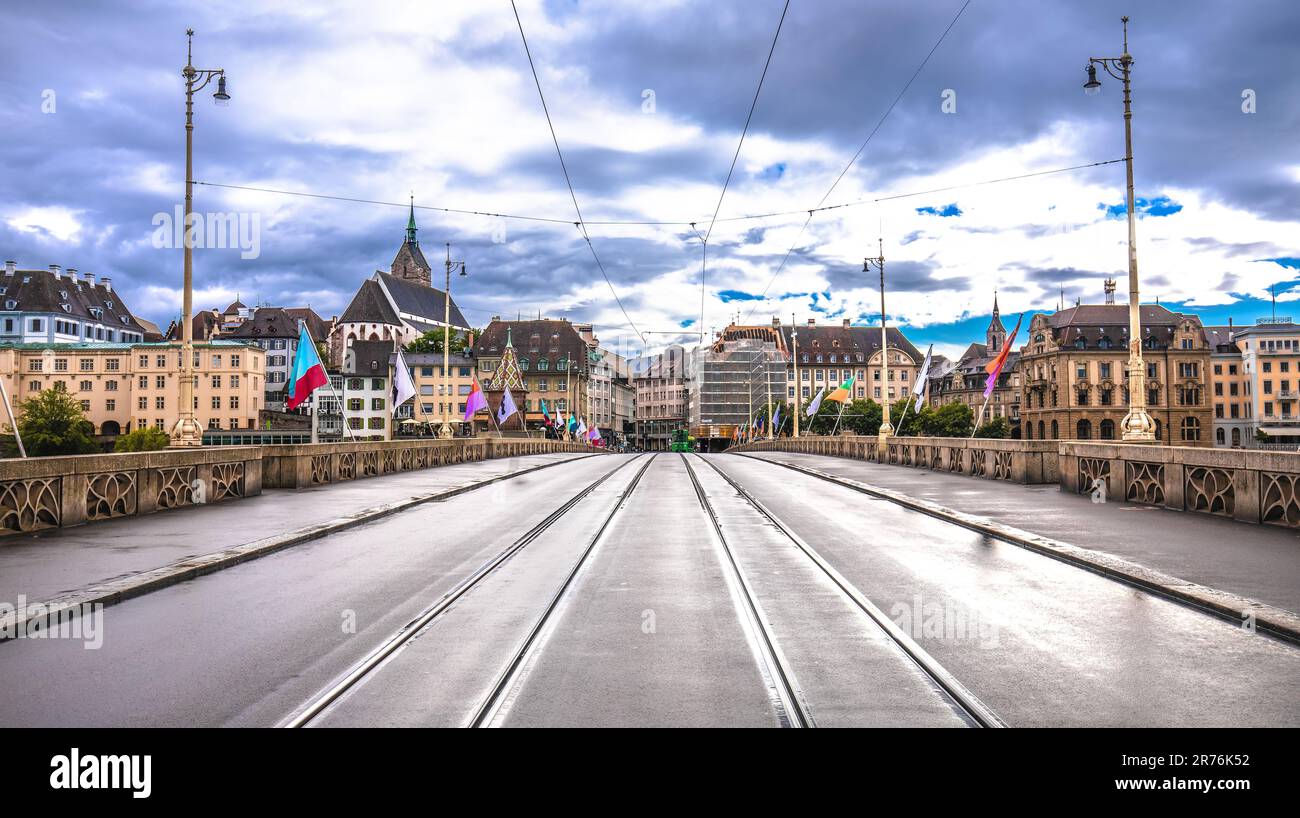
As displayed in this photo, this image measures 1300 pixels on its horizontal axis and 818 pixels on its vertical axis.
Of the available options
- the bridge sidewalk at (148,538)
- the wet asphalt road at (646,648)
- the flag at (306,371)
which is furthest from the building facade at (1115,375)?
the wet asphalt road at (646,648)

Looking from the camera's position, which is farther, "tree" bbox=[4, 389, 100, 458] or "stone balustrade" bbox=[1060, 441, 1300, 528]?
"tree" bbox=[4, 389, 100, 458]

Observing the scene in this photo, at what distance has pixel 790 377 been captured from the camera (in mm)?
162125

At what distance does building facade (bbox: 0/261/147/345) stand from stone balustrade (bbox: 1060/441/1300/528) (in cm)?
12129

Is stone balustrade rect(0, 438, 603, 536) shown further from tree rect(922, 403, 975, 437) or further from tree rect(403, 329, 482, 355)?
tree rect(403, 329, 482, 355)

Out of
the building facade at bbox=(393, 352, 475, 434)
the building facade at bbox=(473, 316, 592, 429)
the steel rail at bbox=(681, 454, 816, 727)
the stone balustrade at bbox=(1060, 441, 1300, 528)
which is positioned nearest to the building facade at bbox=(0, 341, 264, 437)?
the building facade at bbox=(393, 352, 475, 434)

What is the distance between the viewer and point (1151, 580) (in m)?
9.27

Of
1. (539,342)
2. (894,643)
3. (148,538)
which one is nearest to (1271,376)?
(539,342)

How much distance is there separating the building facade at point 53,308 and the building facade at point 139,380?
5.24 metres

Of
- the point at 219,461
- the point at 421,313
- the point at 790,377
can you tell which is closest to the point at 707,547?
the point at 219,461

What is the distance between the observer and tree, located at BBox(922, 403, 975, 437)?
393ft

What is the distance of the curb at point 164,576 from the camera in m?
7.57

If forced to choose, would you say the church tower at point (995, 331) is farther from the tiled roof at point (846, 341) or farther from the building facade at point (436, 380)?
the building facade at point (436, 380)

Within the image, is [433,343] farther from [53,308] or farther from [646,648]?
[646,648]

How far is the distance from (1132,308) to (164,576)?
1776 cm
